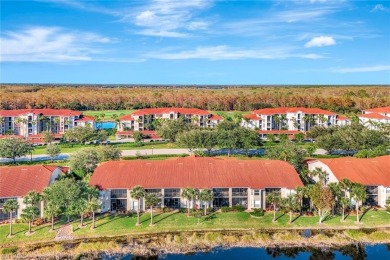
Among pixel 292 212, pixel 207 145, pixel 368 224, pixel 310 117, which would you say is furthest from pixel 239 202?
pixel 310 117

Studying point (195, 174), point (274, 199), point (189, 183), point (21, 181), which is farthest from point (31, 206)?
point (274, 199)

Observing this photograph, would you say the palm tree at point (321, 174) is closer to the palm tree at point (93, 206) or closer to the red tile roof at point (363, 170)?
the red tile roof at point (363, 170)

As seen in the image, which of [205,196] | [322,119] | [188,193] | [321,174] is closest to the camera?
[205,196]

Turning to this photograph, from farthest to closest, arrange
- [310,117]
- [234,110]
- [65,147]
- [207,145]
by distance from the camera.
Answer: [234,110]
[310,117]
[65,147]
[207,145]

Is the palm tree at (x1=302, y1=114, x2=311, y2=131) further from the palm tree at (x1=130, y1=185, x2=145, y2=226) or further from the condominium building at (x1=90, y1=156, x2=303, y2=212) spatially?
the palm tree at (x1=130, y1=185, x2=145, y2=226)

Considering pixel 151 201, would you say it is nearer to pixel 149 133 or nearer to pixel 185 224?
pixel 185 224

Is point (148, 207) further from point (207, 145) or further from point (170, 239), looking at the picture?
point (207, 145)
